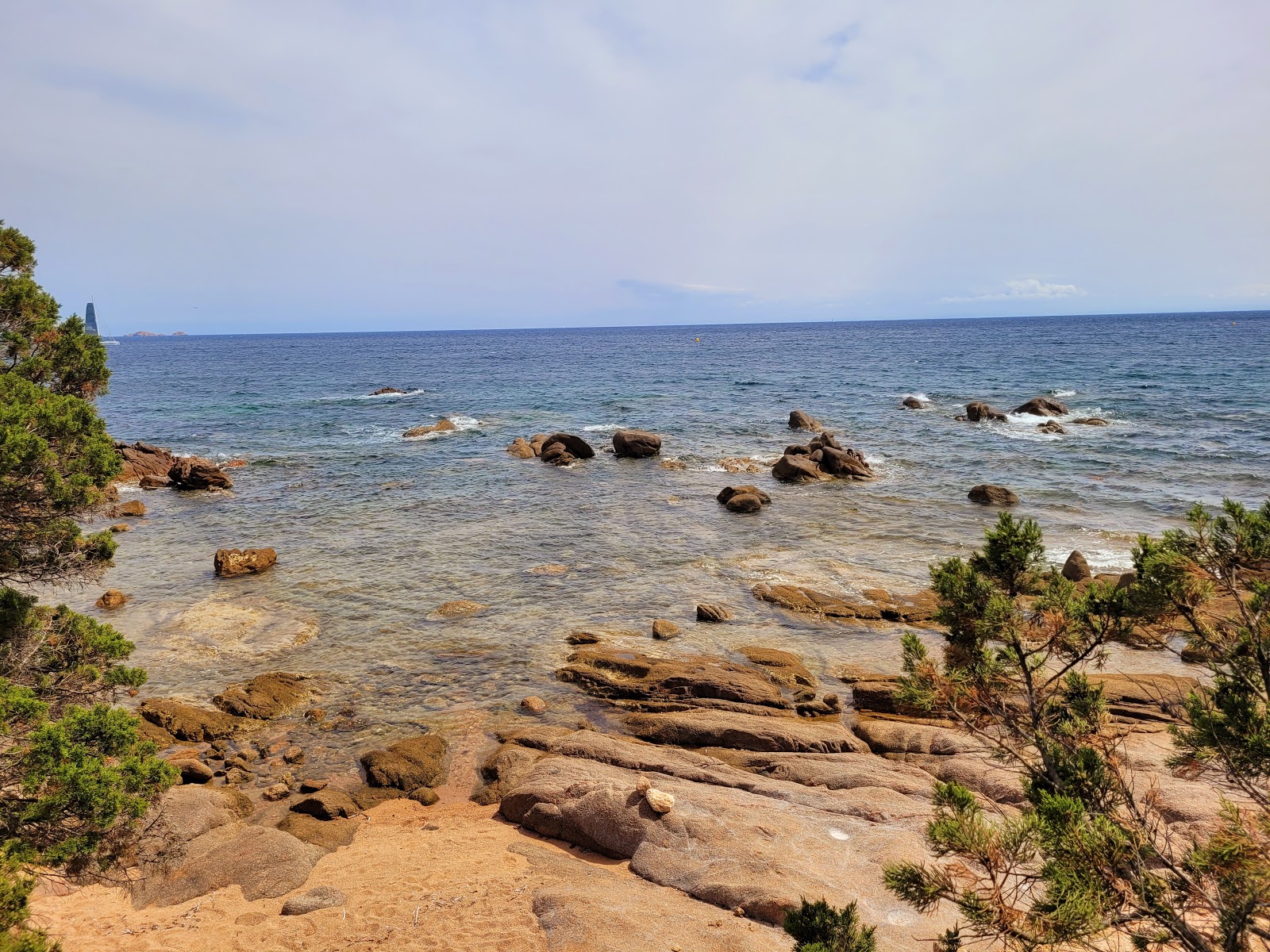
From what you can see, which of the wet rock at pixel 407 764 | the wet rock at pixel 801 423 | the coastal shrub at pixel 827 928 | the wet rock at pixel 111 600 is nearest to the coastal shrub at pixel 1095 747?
the coastal shrub at pixel 827 928

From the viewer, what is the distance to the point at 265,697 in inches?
583

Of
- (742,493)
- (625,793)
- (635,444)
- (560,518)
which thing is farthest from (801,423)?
(625,793)

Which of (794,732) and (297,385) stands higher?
(297,385)

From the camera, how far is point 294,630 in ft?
60.5

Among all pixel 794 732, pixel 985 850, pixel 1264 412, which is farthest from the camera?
pixel 1264 412

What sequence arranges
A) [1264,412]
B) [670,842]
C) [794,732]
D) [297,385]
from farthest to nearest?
[297,385], [1264,412], [794,732], [670,842]

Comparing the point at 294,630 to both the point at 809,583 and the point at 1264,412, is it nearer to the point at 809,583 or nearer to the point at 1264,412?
the point at 809,583

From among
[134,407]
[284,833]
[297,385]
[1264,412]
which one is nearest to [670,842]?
[284,833]

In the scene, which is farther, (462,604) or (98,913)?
(462,604)

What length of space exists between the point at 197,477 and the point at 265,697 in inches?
917

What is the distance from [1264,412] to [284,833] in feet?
198

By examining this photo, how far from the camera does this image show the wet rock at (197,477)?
33500 mm

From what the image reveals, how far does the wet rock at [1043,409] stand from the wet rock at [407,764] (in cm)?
4887

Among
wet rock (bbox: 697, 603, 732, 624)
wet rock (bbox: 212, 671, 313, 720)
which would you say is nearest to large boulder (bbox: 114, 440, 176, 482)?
wet rock (bbox: 212, 671, 313, 720)
